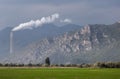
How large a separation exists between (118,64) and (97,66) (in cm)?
987

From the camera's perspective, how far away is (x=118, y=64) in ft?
625

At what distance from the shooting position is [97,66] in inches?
7495

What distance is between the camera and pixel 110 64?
190750 mm

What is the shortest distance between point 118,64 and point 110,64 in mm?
3716

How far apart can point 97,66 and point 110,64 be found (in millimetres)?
6196
